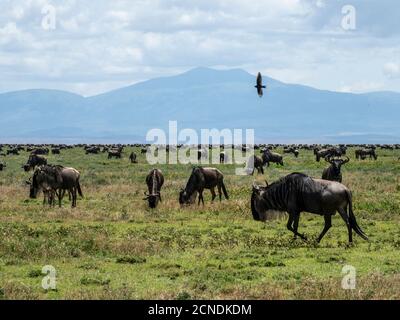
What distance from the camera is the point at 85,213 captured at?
86.6ft

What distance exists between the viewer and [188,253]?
17.7 m

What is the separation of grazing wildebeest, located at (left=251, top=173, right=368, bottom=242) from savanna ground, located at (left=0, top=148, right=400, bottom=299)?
631 millimetres

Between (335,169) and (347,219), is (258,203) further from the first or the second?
(335,169)

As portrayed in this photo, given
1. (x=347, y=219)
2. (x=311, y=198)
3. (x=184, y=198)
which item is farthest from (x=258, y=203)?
(x=184, y=198)

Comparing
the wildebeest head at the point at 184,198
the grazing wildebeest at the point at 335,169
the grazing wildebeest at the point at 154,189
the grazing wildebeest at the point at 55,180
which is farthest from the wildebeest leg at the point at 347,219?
the grazing wildebeest at the point at 55,180

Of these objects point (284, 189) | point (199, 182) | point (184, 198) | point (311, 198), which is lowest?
point (184, 198)

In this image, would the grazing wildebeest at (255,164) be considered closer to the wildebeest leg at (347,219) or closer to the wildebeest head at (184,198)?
the wildebeest head at (184,198)

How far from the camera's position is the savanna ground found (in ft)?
43.0

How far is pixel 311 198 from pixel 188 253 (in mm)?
3841

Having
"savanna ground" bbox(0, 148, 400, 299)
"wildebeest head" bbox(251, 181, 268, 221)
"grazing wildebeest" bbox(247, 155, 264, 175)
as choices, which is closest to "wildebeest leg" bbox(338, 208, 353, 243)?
"savanna ground" bbox(0, 148, 400, 299)

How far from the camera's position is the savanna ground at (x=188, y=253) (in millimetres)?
13102

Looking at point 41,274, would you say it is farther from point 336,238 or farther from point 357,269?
point 336,238

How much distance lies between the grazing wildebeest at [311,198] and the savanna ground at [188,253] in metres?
0.63
